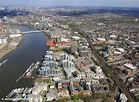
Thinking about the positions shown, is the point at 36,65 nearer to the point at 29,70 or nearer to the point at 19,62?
the point at 29,70

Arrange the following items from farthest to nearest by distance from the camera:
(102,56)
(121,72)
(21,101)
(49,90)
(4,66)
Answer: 1. (102,56)
2. (4,66)
3. (121,72)
4. (49,90)
5. (21,101)

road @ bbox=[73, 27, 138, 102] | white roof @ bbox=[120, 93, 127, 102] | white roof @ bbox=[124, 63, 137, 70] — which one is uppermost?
white roof @ bbox=[124, 63, 137, 70]

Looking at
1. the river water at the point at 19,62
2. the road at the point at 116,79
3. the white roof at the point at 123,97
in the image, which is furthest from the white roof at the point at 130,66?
the river water at the point at 19,62

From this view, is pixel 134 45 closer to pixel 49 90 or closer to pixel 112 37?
pixel 112 37

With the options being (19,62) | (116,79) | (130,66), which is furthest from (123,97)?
(19,62)

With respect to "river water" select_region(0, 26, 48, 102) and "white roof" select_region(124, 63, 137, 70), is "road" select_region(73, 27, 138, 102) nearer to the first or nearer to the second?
"white roof" select_region(124, 63, 137, 70)

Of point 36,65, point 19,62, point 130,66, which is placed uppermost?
point 130,66

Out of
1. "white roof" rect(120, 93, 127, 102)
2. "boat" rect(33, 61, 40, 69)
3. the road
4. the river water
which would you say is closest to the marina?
"boat" rect(33, 61, 40, 69)

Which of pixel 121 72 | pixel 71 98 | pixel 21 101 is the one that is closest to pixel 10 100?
pixel 21 101
